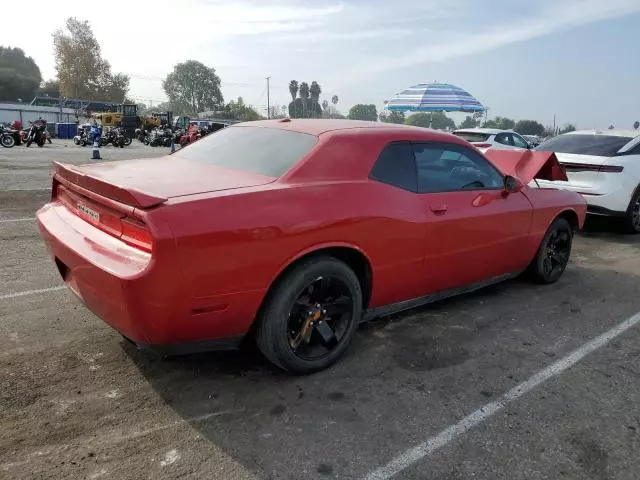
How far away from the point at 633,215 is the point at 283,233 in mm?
6733

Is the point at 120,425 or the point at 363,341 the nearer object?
the point at 120,425

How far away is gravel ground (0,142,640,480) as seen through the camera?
7.72 feet

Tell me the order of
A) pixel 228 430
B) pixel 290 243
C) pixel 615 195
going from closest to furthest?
pixel 228 430 < pixel 290 243 < pixel 615 195

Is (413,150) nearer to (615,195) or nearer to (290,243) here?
(290,243)

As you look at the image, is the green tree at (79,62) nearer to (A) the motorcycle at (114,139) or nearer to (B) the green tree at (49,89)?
(B) the green tree at (49,89)

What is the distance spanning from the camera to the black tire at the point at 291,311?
9.36 ft

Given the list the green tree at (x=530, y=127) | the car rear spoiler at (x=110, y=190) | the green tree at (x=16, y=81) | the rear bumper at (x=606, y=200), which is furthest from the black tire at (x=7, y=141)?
the green tree at (x=16, y=81)

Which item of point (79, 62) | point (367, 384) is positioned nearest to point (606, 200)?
point (367, 384)

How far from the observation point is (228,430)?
257 cm

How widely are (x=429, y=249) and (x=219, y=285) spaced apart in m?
1.62

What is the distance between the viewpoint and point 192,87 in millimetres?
144875

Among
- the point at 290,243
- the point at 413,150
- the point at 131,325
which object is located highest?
the point at 413,150

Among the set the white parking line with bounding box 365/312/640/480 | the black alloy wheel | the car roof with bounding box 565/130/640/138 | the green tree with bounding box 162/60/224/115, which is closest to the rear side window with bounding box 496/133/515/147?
the car roof with bounding box 565/130/640/138

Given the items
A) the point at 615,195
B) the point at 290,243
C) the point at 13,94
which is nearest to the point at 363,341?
the point at 290,243
